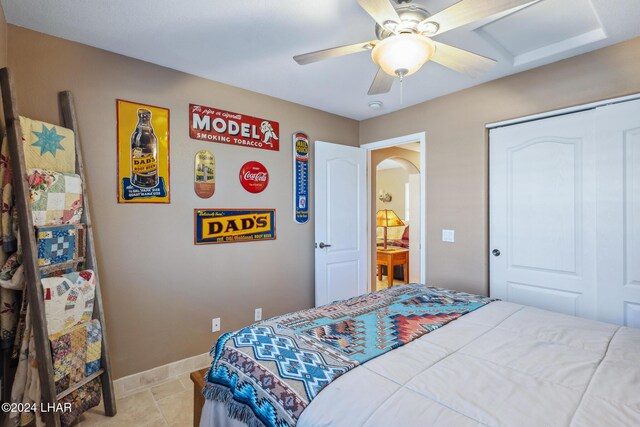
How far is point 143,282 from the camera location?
2.37 metres

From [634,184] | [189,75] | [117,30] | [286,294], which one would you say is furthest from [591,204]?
[117,30]

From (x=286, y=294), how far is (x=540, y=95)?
108 inches

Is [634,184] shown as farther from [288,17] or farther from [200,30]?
[200,30]

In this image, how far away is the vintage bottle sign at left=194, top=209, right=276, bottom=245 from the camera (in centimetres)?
263

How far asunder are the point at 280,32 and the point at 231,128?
1.05 meters

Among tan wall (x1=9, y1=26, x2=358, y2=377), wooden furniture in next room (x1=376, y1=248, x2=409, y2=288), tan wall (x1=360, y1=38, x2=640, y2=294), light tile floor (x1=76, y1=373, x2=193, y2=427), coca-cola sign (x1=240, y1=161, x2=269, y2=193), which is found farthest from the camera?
wooden furniture in next room (x1=376, y1=248, x2=409, y2=288)

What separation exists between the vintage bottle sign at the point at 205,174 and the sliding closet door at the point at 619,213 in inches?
113

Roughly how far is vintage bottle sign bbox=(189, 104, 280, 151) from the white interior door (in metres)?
0.52

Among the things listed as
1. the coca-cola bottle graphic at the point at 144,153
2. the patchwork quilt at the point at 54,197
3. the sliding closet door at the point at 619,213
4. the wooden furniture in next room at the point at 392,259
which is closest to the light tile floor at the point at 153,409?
the patchwork quilt at the point at 54,197

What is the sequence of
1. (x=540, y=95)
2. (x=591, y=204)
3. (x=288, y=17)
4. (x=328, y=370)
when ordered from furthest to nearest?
(x=540, y=95)
(x=591, y=204)
(x=288, y=17)
(x=328, y=370)

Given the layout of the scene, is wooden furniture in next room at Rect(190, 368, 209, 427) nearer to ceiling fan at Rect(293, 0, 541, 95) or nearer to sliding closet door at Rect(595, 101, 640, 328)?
ceiling fan at Rect(293, 0, 541, 95)

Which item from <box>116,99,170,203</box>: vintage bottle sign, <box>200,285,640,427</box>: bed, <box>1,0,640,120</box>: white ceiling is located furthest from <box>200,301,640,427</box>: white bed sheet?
<box>1,0,640,120</box>: white ceiling

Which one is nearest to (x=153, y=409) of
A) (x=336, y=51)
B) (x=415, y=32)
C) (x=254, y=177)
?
(x=254, y=177)

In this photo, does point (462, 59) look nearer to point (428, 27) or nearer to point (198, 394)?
point (428, 27)
